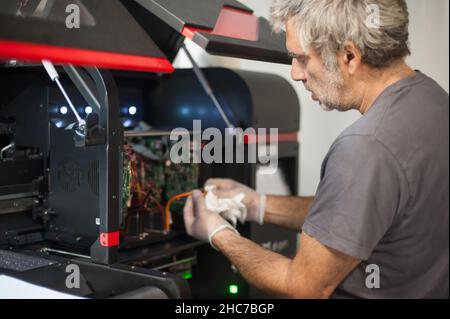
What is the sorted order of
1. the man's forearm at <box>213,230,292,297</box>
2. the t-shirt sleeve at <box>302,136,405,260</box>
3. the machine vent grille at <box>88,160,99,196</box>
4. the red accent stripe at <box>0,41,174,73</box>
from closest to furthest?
the red accent stripe at <box>0,41,174,73</box>, the t-shirt sleeve at <box>302,136,405,260</box>, the man's forearm at <box>213,230,292,297</box>, the machine vent grille at <box>88,160,99,196</box>

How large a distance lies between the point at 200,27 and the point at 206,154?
76 centimetres

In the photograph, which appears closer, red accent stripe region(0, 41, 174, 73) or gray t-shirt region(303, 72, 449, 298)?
red accent stripe region(0, 41, 174, 73)

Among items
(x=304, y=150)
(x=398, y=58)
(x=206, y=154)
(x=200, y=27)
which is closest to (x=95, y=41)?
(x=200, y=27)

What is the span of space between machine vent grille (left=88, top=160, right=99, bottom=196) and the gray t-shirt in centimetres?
65

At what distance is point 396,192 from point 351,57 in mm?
362

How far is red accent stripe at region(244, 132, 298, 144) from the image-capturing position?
2127 mm

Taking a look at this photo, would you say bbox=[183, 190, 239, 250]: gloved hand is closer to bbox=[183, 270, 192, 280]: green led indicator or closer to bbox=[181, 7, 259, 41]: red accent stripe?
bbox=[183, 270, 192, 280]: green led indicator

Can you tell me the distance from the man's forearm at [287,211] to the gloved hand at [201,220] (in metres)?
0.27

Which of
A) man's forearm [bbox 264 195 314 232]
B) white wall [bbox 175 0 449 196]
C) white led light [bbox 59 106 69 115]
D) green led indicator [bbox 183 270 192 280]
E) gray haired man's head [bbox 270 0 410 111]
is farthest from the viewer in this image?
white wall [bbox 175 0 449 196]

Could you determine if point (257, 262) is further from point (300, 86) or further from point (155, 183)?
point (300, 86)

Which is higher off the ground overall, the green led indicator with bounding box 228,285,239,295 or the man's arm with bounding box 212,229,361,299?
the man's arm with bounding box 212,229,361,299

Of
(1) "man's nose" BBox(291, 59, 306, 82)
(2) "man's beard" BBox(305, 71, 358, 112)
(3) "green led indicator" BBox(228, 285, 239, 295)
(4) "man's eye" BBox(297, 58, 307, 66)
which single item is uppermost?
(4) "man's eye" BBox(297, 58, 307, 66)

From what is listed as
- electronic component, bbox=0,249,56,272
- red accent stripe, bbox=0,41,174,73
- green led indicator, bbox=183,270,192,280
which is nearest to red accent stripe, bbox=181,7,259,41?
red accent stripe, bbox=0,41,174,73
